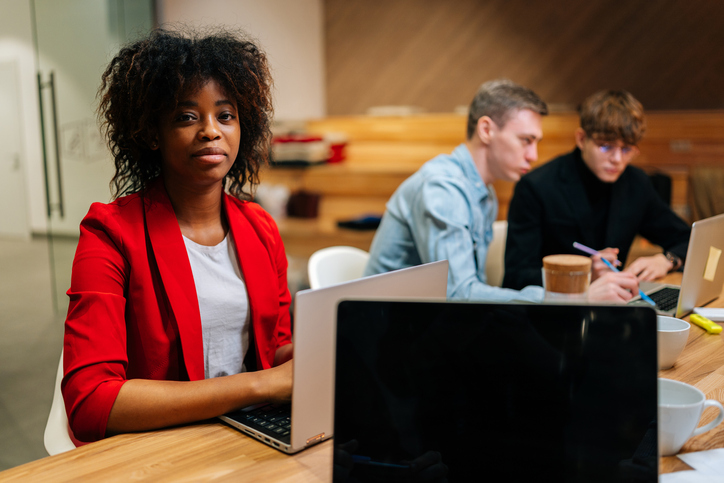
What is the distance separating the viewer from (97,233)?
3.77 feet

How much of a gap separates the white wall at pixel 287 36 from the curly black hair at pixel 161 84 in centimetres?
286

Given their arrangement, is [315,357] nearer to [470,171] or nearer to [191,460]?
[191,460]

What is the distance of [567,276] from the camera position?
4.76 ft

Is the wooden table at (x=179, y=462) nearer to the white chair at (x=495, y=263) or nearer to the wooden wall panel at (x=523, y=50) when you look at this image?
the white chair at (x=495, y=263)

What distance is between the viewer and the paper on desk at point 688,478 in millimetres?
854

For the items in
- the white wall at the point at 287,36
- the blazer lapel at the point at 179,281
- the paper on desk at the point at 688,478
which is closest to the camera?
the paper on desk at the point at 688,478

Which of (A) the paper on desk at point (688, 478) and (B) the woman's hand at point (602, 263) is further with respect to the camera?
(B) the woman's hand at point (602, 263)

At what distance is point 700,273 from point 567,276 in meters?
0.47

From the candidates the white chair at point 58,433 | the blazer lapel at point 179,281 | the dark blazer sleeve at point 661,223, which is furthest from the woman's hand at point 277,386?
the dark blazer sleeve at point 661,223

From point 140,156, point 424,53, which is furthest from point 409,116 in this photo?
point 140,156

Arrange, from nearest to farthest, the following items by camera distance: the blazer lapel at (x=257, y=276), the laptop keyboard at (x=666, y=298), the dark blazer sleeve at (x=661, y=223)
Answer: the blazer lapel at (x=257, y=276)
the laptop keyboard at (x=666, y=298)
the dark blazer sleeve at (x=661, y=223)

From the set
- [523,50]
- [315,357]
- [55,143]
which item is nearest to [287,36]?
[523,50]

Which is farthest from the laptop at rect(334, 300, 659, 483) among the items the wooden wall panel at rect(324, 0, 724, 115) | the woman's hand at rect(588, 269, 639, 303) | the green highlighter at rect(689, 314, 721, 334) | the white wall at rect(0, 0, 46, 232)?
the wooden wall panel at rect(324, 0, 724, 115)

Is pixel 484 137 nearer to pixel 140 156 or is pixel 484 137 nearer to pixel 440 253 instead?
pixel 440 253
